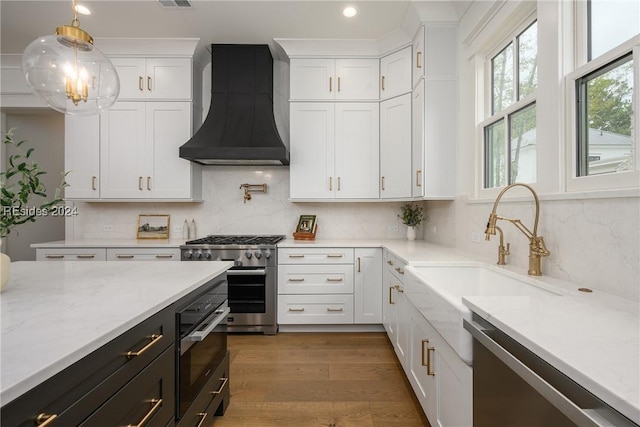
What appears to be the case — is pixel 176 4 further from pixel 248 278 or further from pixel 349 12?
pixel 248 278

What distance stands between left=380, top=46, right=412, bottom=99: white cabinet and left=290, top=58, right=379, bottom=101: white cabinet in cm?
8

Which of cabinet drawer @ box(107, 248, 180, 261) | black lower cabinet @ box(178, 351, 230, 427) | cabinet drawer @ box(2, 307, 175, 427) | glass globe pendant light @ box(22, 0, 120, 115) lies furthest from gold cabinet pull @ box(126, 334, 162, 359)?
cabinet drawer @ box(107, 248, 180, 261)

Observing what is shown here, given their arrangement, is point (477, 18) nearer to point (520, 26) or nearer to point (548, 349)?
point (520, 26)

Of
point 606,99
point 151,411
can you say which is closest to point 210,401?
point 151,411

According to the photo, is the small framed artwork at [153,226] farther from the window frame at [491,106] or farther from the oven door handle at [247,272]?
the window frame at [491,106]

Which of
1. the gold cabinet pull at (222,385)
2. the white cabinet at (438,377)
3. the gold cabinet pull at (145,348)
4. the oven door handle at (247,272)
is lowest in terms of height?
the gold cabinet pull at (222,385)

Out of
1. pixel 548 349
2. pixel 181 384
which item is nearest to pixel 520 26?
pixel 548 349

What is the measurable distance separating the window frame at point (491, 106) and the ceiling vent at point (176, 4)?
2.52 m

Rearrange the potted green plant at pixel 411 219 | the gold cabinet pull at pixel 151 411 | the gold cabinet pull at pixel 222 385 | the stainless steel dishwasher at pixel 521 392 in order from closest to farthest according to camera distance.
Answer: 1. the stainless steel dishwasher at pixel 521 392
2. the gold cabinet pull at pixel 151 411
3. the gold cabinet pull at pixel 222 385
4. the potted green plant at pixel 411 219

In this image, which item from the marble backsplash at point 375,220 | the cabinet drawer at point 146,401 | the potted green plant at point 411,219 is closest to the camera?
the cabinet drawer at point 146,401

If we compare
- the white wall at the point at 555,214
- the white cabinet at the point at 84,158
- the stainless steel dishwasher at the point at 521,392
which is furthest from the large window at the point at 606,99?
the white cabinet at the point at 84,158

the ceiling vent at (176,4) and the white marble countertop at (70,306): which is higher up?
the ceiling vent at (176,4)

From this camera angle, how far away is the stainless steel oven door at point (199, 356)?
1380 millimetres

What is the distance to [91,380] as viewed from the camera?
0.85m
